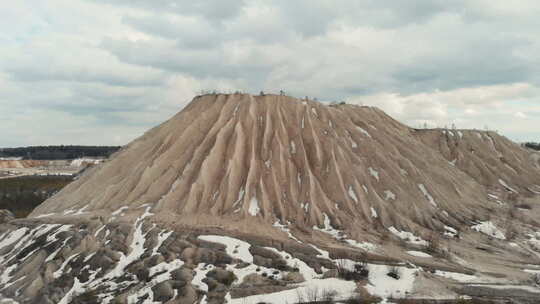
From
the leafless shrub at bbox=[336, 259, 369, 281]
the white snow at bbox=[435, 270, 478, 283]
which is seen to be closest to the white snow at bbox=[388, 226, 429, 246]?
the white snow at bbox=[435, 270, 478, 283]

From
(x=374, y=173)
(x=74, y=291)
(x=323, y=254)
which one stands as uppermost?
(x=374, y=173)

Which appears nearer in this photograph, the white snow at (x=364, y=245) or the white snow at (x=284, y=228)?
the white snow at (x=364, y=245)

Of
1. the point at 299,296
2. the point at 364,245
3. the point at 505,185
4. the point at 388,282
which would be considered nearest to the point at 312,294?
the point at 299,296

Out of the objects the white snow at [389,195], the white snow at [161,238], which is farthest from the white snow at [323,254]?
the white snow at [389,195]

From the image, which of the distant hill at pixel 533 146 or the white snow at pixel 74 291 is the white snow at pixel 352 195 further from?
the distant hill at pixel 533 146

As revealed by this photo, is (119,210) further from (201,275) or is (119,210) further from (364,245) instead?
(364,245)

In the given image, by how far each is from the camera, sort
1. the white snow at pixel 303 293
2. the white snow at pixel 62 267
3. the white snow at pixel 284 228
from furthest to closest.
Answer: the white snow at pixel 284 228, the white snow at pixel 62 267, the white snow at pixel 303 293

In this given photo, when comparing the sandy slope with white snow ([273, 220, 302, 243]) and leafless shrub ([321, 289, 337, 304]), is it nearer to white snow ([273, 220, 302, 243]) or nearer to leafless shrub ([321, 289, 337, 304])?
white snow ([273, 220, 302, 243])
